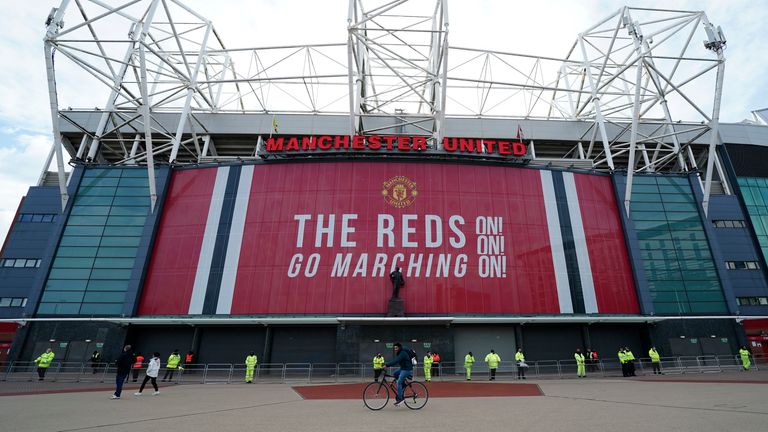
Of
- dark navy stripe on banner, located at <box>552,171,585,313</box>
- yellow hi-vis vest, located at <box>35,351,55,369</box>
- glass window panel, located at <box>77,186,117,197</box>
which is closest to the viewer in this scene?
yellow hi-vis vest, located at <box>35,351,55,369</box>

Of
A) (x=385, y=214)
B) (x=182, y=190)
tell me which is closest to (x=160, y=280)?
(x=182, y=190)

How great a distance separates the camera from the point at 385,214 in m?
32.3

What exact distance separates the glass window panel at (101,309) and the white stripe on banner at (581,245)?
36779 millimetres

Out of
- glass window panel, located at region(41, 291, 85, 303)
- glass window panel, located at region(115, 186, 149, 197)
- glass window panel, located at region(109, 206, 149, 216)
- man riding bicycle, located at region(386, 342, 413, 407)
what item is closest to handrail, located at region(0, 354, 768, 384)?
glass window panel, located at region(41, 291, 85, 303)

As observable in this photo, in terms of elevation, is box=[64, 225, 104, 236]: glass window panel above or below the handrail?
above

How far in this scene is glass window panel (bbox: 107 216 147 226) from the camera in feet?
110

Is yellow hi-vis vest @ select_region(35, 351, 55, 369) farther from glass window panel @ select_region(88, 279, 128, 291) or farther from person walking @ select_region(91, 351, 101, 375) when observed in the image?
glass window panel @ select_region(88, 279, 128, 291)

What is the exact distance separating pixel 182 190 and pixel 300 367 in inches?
748

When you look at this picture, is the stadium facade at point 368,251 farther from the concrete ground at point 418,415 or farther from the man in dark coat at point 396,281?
the concrete ground at point 418,415

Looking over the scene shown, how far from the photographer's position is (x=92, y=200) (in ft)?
114

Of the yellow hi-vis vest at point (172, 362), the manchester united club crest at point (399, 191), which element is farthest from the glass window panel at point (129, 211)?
the manchester united club crest at point (399, 191)

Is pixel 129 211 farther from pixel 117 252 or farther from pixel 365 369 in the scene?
pixel 365 369

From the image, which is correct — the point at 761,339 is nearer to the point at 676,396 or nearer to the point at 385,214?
the point at 676,396

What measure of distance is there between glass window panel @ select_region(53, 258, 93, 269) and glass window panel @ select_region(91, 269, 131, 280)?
0.96m
